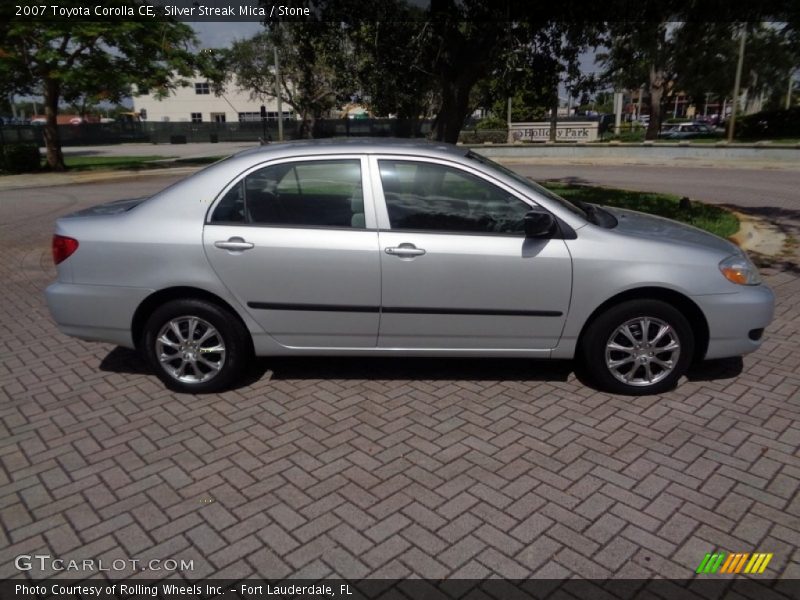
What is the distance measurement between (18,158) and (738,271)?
27.6 meters

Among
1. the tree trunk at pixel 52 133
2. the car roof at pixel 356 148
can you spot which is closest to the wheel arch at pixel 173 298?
the car roof at pixel 356 148

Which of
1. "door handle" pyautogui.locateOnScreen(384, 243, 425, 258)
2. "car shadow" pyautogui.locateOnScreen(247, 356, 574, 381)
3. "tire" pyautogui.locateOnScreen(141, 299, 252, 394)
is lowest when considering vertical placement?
"car shadow" pyautogui.locateOnScreen(247, 356, 574, 381)

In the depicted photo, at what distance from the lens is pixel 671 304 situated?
4.24m

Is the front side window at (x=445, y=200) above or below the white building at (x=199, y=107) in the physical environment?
below

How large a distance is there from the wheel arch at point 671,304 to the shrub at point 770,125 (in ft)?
131

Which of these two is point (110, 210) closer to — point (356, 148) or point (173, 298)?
point (173, 298)

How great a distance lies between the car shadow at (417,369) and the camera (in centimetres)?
470

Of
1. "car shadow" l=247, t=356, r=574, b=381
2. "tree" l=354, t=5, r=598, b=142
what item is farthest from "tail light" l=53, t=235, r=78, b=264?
"tree" l=354, t=5, r=598, b=142

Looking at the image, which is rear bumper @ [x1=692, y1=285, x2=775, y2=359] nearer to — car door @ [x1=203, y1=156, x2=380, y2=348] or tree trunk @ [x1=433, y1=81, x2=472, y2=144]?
car door @ [x1=203, y1=156, x2=380, y2=348]

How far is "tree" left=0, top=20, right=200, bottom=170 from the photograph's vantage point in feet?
68.7

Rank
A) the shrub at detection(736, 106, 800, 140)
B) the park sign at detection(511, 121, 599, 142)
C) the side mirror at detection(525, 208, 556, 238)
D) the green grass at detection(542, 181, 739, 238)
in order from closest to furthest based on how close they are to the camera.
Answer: the side mirror at detection(525, 208, 556, 238) < the green grass at detection(542, 181, 739, 238) < the shrub at detection(736, 106, 800, 140) < the park sign at detection(511, 121, 599, 142)

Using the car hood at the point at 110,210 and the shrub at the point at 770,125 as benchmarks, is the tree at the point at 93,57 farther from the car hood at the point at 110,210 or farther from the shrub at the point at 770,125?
the shrub at the point at 770,125

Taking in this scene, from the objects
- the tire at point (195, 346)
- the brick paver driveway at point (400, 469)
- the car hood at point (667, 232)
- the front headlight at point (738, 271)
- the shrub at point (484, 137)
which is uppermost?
the shrub at point (484, 137)

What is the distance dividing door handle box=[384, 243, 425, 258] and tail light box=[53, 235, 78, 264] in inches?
85.5
